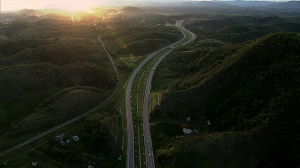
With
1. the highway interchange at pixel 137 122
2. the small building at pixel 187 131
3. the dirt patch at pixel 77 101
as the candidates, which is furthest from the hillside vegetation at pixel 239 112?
the dirt patch at pixel 77 101

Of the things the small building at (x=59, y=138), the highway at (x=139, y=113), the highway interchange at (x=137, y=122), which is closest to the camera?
the highway at (x=139, y=113)

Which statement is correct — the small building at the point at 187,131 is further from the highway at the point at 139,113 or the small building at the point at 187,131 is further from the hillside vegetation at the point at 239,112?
the highway at the point at 139,113

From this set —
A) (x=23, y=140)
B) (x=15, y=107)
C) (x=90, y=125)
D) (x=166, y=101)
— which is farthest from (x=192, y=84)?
(x=15, y=107)

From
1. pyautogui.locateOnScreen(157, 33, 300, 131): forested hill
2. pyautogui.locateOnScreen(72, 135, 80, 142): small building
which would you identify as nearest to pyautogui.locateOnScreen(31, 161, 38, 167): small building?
pyautogui.locateOnScreen(72, 135, 80, 142): small building

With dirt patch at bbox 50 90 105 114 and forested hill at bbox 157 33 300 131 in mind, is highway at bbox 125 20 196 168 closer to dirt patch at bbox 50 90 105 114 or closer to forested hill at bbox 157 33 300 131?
forested hill at bbox 157 33 300 131

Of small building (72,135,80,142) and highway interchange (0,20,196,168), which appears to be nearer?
highway interchange (0,20,196,168)

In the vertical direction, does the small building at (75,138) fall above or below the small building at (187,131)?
below

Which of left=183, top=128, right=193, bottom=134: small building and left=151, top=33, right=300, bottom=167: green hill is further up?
left=151, top=33, right=300, bottom=167: green hill

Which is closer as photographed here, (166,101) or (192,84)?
(166,101)

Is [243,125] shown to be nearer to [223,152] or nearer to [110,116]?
[223,152]
